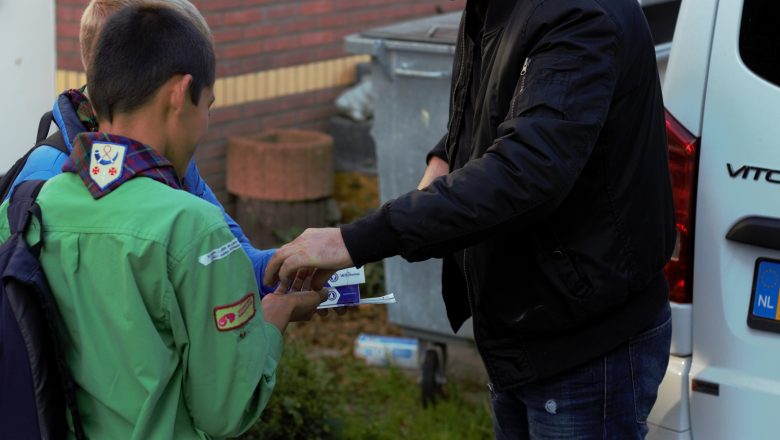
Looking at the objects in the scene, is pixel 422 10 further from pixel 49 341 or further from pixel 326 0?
pixel 49 341

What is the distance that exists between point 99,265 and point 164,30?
1.51 ft

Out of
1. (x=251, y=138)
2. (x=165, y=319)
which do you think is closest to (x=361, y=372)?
(x=251, y=138)

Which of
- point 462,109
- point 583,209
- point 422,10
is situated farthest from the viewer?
point 422,10

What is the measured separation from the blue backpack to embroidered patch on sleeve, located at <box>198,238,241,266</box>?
0.94 feet

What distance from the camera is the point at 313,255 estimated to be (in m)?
2.49

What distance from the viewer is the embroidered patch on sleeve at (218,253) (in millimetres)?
2072

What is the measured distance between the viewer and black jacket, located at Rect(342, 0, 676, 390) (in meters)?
2.41

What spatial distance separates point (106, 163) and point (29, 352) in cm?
37

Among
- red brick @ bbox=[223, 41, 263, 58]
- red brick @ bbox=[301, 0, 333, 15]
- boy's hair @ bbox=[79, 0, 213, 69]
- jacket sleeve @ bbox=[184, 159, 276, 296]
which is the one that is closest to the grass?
jacket sleeve @ bbox=[184, 159, 276, 296]

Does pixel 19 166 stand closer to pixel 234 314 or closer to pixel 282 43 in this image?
pixel 234 314

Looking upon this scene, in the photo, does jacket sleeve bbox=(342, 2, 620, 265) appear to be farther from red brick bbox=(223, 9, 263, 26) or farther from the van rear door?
red brick bbox=(223, 9, 263, 26)

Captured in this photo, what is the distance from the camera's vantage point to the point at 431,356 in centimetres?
495

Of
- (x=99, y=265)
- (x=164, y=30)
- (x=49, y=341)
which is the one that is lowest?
(x=49, y=341)

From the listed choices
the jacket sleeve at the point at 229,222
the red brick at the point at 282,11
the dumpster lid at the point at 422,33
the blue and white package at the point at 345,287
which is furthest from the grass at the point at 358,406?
the red brick at the point at 282,11
